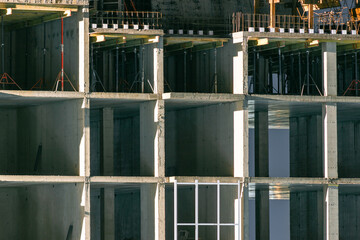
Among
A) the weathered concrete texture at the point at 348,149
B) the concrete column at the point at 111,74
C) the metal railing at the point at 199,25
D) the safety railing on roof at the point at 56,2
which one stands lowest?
the weathered concrete texture at the point at 348,149

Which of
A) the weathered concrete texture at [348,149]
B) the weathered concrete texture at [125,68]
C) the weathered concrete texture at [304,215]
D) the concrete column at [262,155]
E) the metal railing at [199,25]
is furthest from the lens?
the weathered concrete texture at [304,215]

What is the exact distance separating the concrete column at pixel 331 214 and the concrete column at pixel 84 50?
13.5 metres

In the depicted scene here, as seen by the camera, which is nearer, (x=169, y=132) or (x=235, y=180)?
(x=235, y=180)

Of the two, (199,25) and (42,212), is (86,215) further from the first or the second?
(199,25)

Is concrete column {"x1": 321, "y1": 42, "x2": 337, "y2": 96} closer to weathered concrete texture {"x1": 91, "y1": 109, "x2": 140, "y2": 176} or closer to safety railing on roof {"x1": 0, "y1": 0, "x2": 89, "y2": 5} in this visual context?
weathered concrete texture {"x1": 91, "y1": 109, "x2": 140, "y2": 176}

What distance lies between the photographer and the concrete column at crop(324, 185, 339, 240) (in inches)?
2282

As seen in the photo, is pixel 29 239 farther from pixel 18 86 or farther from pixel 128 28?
pixel 128 28

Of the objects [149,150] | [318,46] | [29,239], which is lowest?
[29,239]

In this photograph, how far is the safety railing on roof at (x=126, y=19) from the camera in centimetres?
5659

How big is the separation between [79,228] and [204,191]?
27.1ft

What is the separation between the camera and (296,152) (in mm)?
68500

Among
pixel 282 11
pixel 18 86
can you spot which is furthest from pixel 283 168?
pixel 18 86

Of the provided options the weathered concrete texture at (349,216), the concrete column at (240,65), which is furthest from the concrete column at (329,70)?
the weathered concrete texture at (349,216)

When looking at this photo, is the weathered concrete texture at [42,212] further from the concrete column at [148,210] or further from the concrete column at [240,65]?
the concrete column at [240,65]
